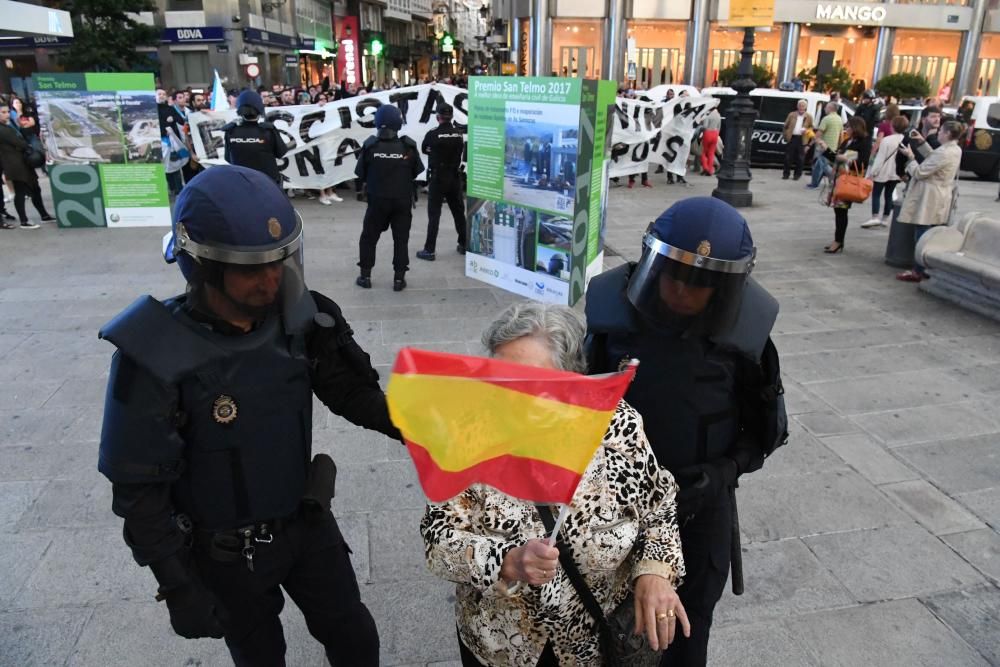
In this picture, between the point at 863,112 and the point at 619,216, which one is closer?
the point at 619,216

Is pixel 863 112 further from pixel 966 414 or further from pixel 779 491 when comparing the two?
pixel 779 491

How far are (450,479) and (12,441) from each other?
159 inches

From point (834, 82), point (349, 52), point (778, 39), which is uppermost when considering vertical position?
point (778, 39)

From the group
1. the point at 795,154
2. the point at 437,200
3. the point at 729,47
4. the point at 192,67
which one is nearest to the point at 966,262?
the point at 437,200

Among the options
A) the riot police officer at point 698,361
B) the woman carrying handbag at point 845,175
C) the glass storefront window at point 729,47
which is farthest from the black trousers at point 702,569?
the glass storefront window at point 729,47

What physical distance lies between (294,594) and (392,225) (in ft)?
18.4

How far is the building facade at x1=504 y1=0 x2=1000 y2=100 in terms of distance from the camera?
34.7 m

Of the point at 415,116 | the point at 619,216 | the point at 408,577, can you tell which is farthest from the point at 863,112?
the point at 408,577

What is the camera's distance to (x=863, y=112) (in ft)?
55.9

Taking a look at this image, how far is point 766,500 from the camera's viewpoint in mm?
3787

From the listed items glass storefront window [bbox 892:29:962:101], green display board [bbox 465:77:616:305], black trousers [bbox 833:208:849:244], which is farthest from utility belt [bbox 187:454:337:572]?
glass storefront window [bbox 892:29:962:101]

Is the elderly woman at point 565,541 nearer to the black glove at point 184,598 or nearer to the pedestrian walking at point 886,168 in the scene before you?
the black glove at point 184,598

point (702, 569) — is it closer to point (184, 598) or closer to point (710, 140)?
point (184, 598)

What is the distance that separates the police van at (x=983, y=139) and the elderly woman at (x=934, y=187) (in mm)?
10250
